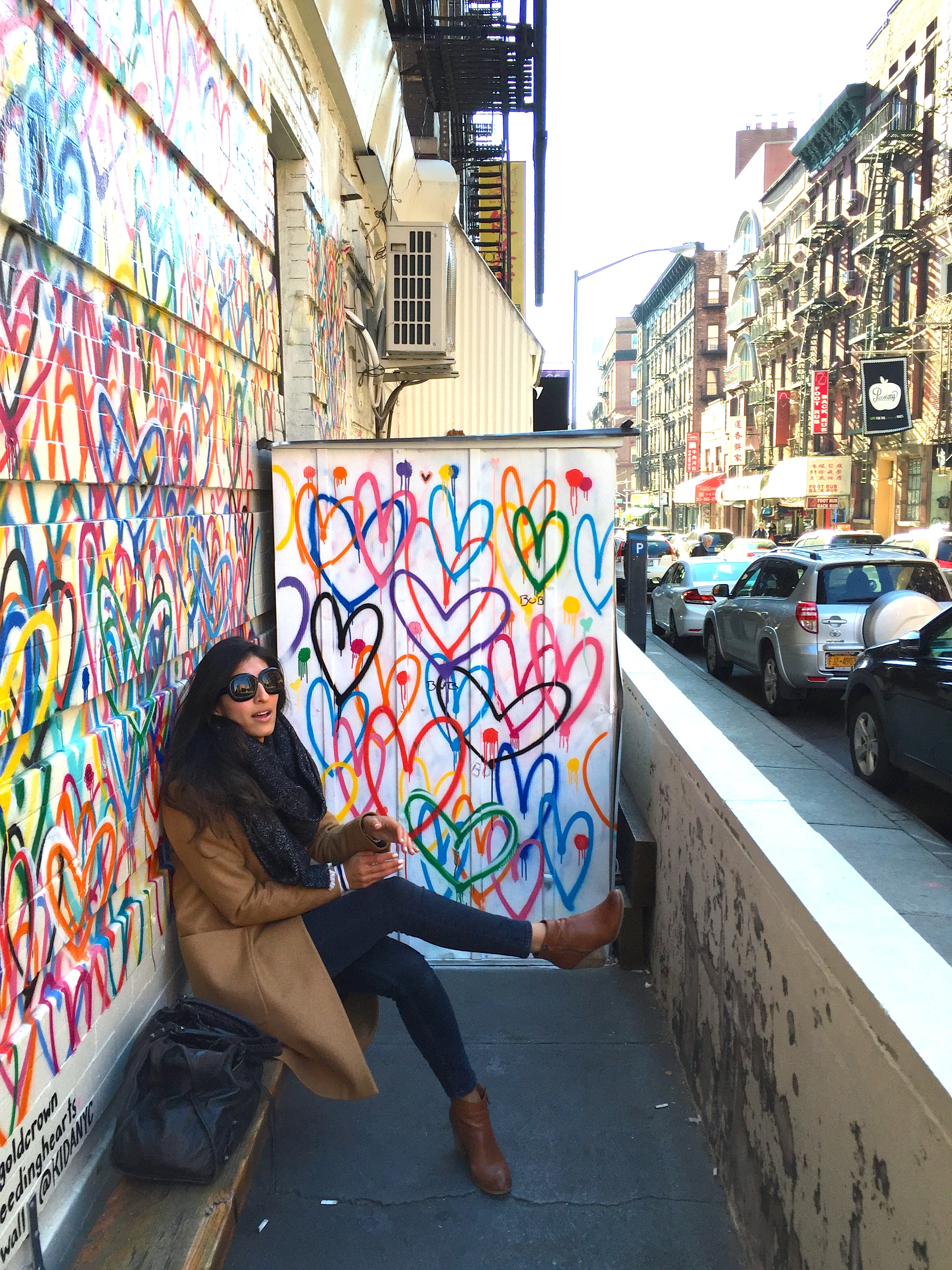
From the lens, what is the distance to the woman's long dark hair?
2719 millimetres

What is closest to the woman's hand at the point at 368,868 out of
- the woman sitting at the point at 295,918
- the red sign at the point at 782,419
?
the woman sitting at the point at 295,918

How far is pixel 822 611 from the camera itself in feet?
33.4

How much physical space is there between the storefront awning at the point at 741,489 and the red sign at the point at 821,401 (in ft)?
19.1

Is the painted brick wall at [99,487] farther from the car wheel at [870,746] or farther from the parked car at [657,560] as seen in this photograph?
the parked car at [657,560]

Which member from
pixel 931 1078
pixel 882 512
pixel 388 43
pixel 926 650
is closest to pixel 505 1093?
pixel 931 1078

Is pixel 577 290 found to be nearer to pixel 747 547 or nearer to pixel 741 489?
pixel 747 547

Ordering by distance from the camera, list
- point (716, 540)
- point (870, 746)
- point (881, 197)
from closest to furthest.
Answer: point (870, 746) < point (716, 540) < point (881, 197)

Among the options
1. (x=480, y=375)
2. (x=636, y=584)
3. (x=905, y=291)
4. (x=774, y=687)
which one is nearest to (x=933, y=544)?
(x=774, y=687)

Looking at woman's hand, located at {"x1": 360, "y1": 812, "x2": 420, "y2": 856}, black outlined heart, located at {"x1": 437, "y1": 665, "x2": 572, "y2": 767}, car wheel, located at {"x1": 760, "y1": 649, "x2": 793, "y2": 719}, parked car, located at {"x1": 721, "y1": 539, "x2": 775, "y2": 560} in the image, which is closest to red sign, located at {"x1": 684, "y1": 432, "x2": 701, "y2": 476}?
parked car, located at {"x1": 721, "y1": 539, "x2": 775, "y2": 560}

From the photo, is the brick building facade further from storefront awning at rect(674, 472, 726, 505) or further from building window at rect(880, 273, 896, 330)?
building window at rect(880, 273, 896, 330)

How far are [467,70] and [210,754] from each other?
386 inches

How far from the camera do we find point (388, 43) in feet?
23.6

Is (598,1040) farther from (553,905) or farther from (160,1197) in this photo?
(160,1197)

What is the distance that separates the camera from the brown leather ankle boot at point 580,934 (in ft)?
10.1
